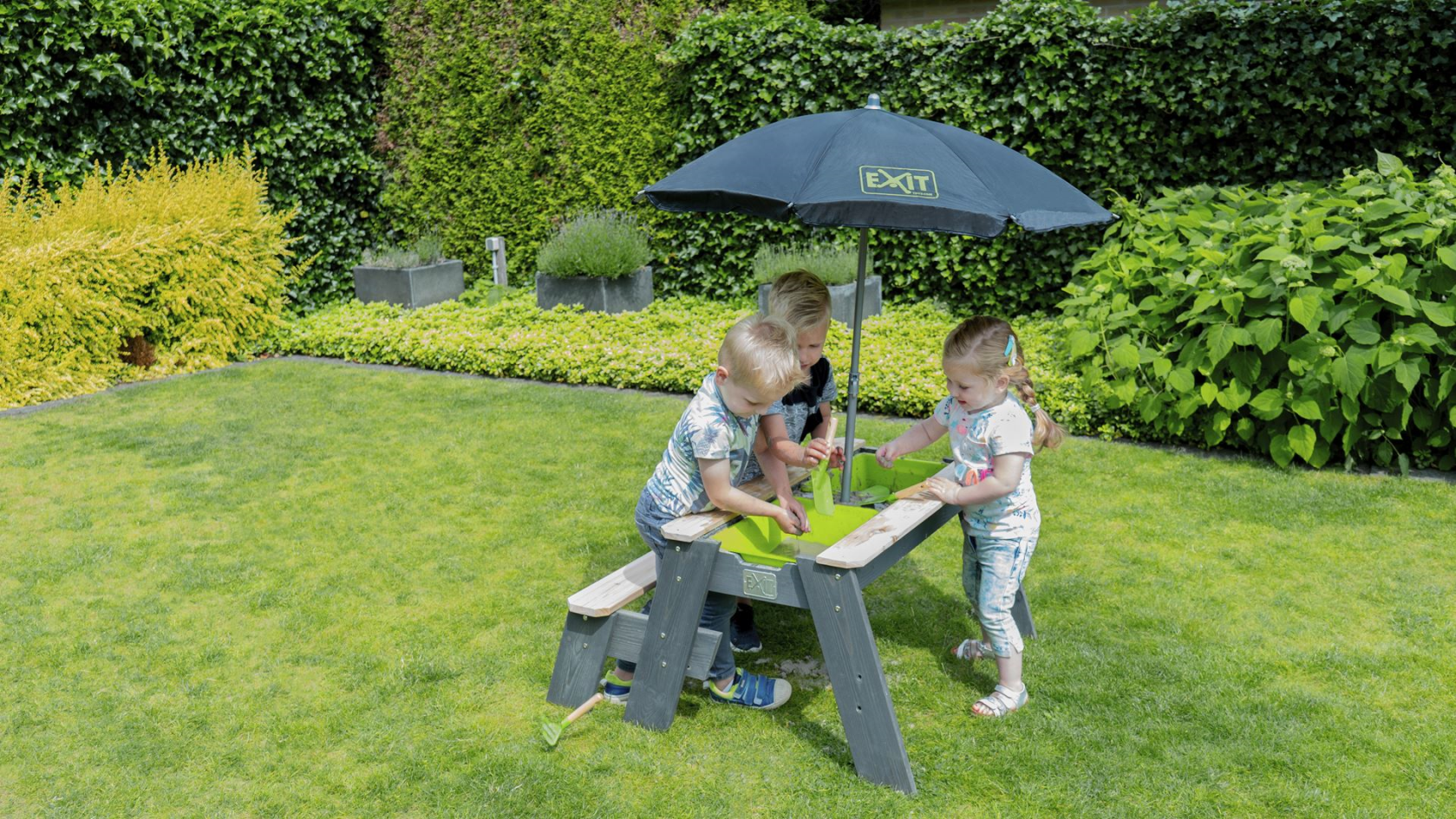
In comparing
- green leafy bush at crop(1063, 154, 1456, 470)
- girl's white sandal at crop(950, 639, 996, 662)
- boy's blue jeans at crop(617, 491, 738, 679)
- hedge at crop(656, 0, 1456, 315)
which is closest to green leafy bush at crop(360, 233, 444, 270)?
hedge at crop(656, 0, 1456, 315)

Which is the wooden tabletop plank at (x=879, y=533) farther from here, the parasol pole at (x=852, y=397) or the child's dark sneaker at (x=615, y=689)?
the child's dark sneaker at (x=615, y=689)

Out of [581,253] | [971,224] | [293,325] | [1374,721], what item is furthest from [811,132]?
[293,325]

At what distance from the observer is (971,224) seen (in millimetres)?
3338

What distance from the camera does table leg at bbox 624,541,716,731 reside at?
336 centimetres

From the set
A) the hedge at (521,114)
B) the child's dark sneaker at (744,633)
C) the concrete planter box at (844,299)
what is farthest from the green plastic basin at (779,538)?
the hedge at (521,114)

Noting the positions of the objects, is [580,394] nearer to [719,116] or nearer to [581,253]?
[581,253]

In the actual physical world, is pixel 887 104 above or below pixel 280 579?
above

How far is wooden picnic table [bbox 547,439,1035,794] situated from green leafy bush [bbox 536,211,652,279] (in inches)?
266

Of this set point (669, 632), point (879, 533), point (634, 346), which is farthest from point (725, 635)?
point (634, 346)

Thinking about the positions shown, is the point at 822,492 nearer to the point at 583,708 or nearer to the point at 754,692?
the point at 754,692

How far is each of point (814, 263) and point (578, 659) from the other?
682cm

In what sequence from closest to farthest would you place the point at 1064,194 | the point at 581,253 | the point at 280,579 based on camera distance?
the point at 1064,194, the point at 280,579, the point at 581,253

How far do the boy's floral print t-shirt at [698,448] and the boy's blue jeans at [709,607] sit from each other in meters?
0.04

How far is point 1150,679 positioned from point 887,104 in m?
7.56
